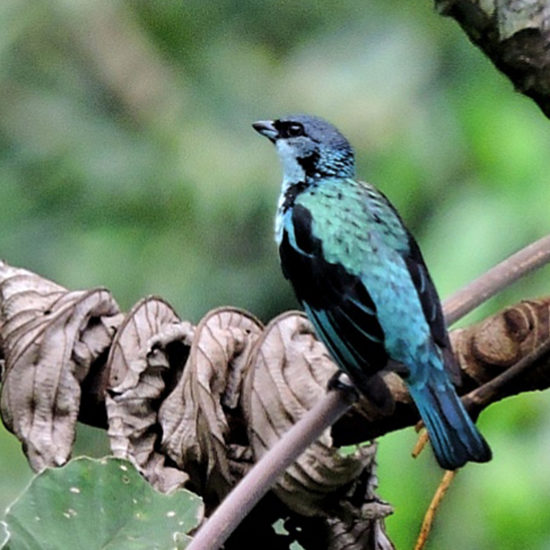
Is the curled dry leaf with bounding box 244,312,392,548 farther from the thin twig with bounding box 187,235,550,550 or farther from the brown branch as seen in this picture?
the brown branch

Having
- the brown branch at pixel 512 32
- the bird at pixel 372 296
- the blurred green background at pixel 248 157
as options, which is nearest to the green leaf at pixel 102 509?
the bird at pixel 372 296

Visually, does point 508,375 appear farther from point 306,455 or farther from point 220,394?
point 220,394

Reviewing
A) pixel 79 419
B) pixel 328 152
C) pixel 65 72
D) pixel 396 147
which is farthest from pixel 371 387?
pixel 65 72

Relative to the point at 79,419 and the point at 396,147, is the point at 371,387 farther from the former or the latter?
the point at 396,147

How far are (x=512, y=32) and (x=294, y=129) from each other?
1061 millimetres

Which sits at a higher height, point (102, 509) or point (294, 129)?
point (294, 129)

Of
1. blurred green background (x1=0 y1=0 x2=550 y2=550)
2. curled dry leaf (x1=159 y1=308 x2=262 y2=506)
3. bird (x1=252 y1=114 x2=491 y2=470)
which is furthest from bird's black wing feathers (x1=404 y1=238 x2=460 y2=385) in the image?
blurred green background (x1=0 y1=0 x2=550 y2=550)

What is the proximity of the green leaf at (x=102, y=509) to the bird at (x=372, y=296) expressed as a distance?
1.38 feet

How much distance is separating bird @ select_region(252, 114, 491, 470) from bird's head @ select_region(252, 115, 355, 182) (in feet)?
0.14

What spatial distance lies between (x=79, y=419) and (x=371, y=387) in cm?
47

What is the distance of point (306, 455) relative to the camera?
2035mm

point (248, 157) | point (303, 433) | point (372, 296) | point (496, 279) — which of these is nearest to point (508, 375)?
point (496, 279)

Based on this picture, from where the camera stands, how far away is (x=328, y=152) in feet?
9.70

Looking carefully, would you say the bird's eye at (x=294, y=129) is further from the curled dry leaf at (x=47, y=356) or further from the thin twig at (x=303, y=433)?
the thin twig at (x=303, y=433)
